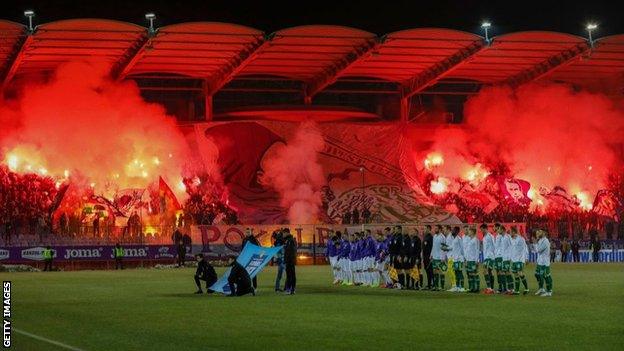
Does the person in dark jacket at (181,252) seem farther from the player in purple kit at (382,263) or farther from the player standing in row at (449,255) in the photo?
the player standing in row at (449,255)

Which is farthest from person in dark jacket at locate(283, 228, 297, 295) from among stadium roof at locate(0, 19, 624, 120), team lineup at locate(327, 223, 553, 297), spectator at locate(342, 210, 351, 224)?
spectator at locate(342, 210, 351, 224)

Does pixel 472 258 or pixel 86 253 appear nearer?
pixel 472 258

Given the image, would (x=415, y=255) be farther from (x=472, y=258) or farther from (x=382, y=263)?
(x=382, y=263)

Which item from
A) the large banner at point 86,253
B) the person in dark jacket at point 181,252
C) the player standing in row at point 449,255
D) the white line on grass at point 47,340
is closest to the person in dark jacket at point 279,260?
the player standing in row at point 449,255

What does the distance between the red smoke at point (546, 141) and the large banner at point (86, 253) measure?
26909 mm

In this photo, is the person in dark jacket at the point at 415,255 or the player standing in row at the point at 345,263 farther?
the player standing in row at the point at 345,263

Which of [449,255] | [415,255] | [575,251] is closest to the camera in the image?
[449,255]

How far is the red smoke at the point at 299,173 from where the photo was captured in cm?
7500

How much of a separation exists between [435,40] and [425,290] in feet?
128

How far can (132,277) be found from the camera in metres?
48.0

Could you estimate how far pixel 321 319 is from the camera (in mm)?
24406

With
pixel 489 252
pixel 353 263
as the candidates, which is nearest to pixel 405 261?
pixel 489 252

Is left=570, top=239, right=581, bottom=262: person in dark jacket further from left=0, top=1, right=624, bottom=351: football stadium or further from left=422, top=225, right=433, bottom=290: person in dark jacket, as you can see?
left=422, top=225, right=433, bottom=290: person in dark jacket

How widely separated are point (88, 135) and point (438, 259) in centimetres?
4149
